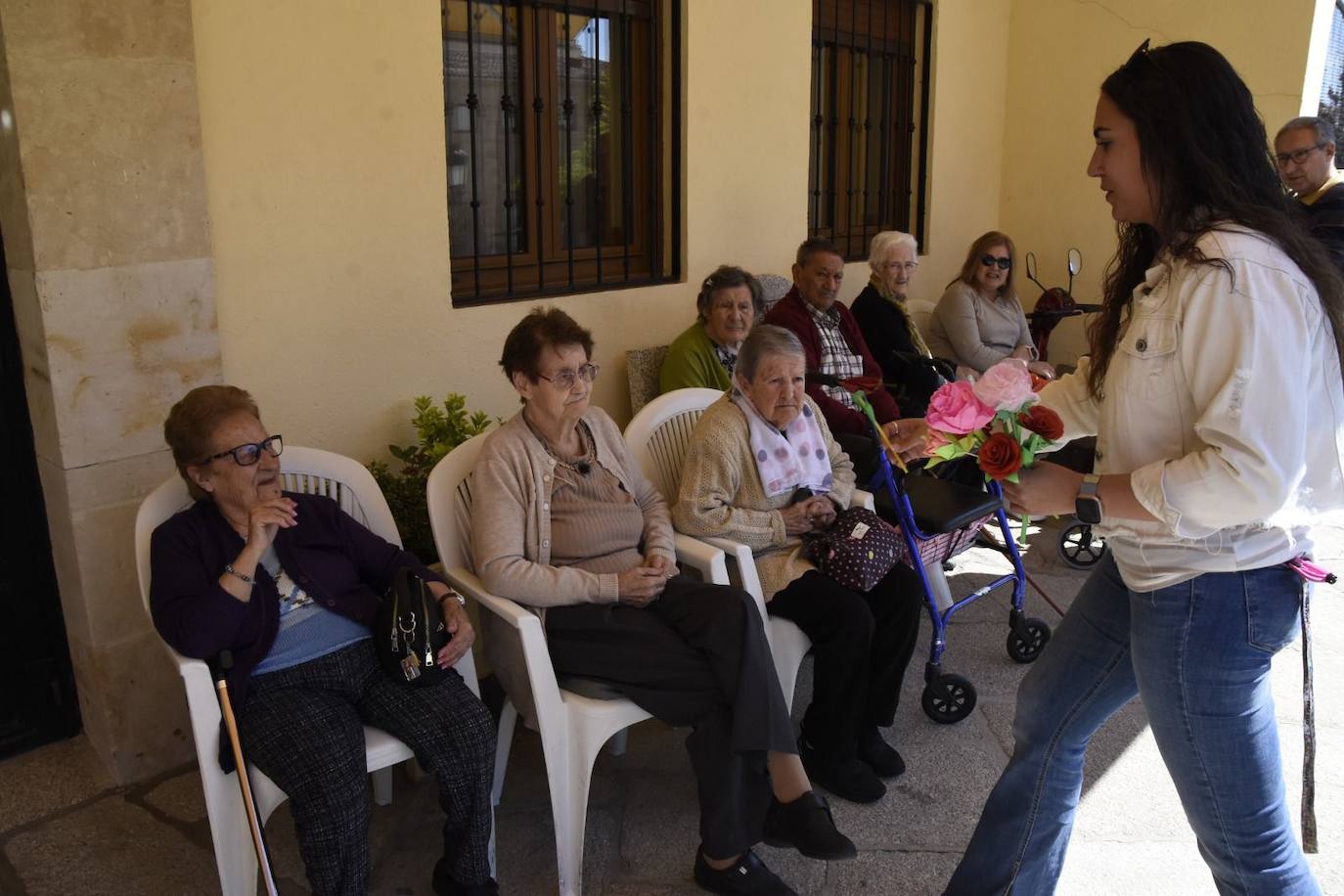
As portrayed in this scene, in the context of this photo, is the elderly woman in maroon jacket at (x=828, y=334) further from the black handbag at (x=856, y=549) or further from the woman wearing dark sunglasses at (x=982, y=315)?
the black handbag at (x=856, y=549)

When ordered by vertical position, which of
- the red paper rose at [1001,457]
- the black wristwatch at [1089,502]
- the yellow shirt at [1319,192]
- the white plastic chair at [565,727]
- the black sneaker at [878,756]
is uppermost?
the yellow shirt at [1319,192]

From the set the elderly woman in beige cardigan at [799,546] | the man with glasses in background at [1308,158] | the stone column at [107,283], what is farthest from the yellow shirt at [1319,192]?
the stone column at [107,283]

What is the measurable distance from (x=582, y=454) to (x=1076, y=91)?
4.90 meters

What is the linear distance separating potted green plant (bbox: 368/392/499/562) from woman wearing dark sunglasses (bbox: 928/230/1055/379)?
2627 millimetres

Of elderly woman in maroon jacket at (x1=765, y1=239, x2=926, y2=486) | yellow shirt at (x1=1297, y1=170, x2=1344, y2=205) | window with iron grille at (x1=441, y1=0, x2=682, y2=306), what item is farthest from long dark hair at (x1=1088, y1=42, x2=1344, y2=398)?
yellow shirt at (x1=1297, y1=170, x2=1344, y2=205)

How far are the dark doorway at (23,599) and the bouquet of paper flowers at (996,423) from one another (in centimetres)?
239

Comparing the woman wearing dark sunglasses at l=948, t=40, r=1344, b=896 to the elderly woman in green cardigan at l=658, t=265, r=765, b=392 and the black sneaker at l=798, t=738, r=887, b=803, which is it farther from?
the elderly woman in green cardigan at l=658, t=265, r=765, b=392

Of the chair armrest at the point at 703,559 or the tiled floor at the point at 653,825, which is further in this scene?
the chair armrest at the point at 703,559

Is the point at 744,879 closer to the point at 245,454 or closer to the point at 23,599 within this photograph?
the point at 245,454

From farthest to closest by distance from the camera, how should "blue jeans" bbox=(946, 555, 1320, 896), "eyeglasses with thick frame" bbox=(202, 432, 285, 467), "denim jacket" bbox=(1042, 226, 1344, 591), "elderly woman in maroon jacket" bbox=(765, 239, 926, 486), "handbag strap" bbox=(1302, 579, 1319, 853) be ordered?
"elderly woman in maroon jacket" bbox=(765, 239, 926, 486), "eyeglasses with thick frame" bbox=(202, 432, 285, 467), "handbag strap" bbox=(1302, 579, 1319, 853), "blue jeans" bbox=(946, 555, 1320, 896), "denim jacket" bbox=(1042, 226, 1344, 591)

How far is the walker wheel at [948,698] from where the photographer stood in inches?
140

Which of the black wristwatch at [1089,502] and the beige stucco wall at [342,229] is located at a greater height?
the beige stucco wall at [342,229]

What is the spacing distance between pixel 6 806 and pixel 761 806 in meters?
2.03

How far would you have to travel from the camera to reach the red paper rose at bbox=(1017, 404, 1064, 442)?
2.11m
